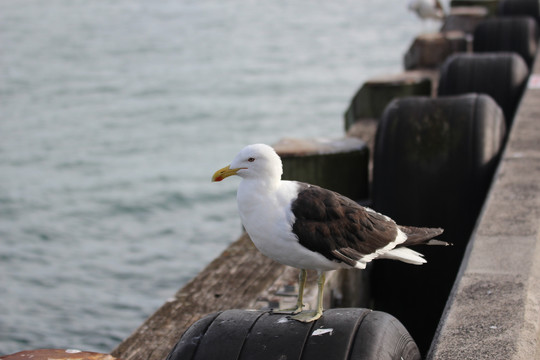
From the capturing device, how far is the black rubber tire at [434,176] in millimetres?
5121

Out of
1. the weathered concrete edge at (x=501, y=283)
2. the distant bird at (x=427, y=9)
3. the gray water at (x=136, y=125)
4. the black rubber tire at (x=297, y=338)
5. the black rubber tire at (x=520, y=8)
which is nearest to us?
the black rubber tire at (x=297, y=338)

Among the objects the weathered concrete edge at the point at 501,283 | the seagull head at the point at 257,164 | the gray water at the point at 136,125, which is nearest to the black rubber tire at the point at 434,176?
the weathered concrete edge at the point at 501,283

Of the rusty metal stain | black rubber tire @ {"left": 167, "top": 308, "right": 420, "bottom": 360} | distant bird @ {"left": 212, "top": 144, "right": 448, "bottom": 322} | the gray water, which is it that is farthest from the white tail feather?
the gray water

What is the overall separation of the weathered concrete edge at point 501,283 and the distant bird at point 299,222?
405 millimetres

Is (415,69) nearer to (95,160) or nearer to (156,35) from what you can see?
(95,160)

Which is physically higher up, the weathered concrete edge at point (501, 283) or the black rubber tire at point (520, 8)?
the black rubber tire at point (520, 8)

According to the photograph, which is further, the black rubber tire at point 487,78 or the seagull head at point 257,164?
the black rubber tire at point 487,78

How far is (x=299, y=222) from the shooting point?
3125mm

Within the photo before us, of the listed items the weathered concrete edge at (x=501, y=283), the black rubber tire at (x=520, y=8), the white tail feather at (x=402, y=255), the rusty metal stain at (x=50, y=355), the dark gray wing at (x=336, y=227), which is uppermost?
the black rubber tire at (x=520, y=8)

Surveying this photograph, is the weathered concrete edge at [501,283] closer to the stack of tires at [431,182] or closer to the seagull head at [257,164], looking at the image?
the stack of tires at [431,182]

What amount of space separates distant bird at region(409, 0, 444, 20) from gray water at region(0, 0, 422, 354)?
185 cm

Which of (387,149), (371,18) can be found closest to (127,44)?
(371,18)

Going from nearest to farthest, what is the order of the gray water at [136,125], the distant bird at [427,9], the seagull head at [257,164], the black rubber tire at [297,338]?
the black rubber tire at [297,338] < the seagull head at [257,164] < the gray water at [136,125] < the distant bird at [427,9]

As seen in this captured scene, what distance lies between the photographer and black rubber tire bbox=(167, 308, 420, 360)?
Answer: 2797 millimetres
